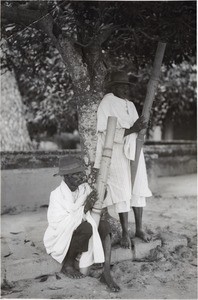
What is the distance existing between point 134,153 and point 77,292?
5.30ft

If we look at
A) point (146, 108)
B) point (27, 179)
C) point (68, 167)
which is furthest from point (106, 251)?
point (27, 179)

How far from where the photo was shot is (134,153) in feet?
14.6

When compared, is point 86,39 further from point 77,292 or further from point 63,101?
point 63,101

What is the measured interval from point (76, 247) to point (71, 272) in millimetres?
323

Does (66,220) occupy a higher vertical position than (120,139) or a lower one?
lower

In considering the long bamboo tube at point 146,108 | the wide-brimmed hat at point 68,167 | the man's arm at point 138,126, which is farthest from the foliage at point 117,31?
the wide-brimmed hat at point 68,167

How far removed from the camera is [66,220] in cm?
399

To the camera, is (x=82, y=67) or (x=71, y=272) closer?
(x=71, y=272)

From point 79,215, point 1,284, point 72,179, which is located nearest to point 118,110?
point 72,179

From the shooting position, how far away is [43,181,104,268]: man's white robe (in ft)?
13.0

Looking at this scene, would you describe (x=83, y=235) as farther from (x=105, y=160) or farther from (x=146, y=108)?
(x=146, y=108)

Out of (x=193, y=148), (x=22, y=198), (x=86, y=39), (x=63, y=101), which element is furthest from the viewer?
(x=193, y=148)

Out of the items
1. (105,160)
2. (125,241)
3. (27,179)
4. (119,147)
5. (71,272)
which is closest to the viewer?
(105,160)

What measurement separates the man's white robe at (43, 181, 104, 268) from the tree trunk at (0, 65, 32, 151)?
6323mm
